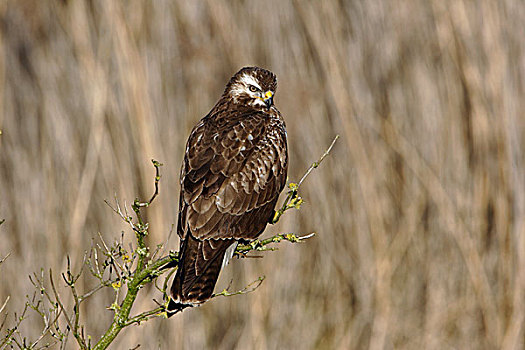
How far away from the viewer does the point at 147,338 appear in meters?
3.68

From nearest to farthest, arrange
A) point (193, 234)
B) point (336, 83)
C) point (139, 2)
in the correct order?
1. point (193, 234)
2. point (139, 2)
3. point (336, 83)

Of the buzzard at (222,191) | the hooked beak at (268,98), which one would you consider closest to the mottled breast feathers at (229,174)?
the buzzard at (222,191)

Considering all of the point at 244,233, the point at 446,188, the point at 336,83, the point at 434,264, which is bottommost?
the point at 434,264

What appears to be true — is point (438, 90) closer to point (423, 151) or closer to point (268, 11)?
point (423, 151)

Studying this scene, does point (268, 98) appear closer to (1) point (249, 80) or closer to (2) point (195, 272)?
(1) point (249, 80)

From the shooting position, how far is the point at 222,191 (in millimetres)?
2416

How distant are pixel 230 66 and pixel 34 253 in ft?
4.64

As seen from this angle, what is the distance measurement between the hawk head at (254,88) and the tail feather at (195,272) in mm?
709

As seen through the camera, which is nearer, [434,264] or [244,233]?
[244,233]

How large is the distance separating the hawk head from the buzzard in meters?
0.10

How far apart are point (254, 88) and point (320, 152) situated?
1235 millimetres

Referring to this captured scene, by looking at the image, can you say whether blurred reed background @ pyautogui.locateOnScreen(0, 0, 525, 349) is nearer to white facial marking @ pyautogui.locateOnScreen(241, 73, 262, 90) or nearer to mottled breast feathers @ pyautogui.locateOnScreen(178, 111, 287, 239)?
white facial marking @ pyautogui.locateOnScreen(241, 73, 262, 90)

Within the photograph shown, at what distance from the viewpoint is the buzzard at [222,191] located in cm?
224

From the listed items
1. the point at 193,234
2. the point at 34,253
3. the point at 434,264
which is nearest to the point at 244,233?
the point at 193,234
